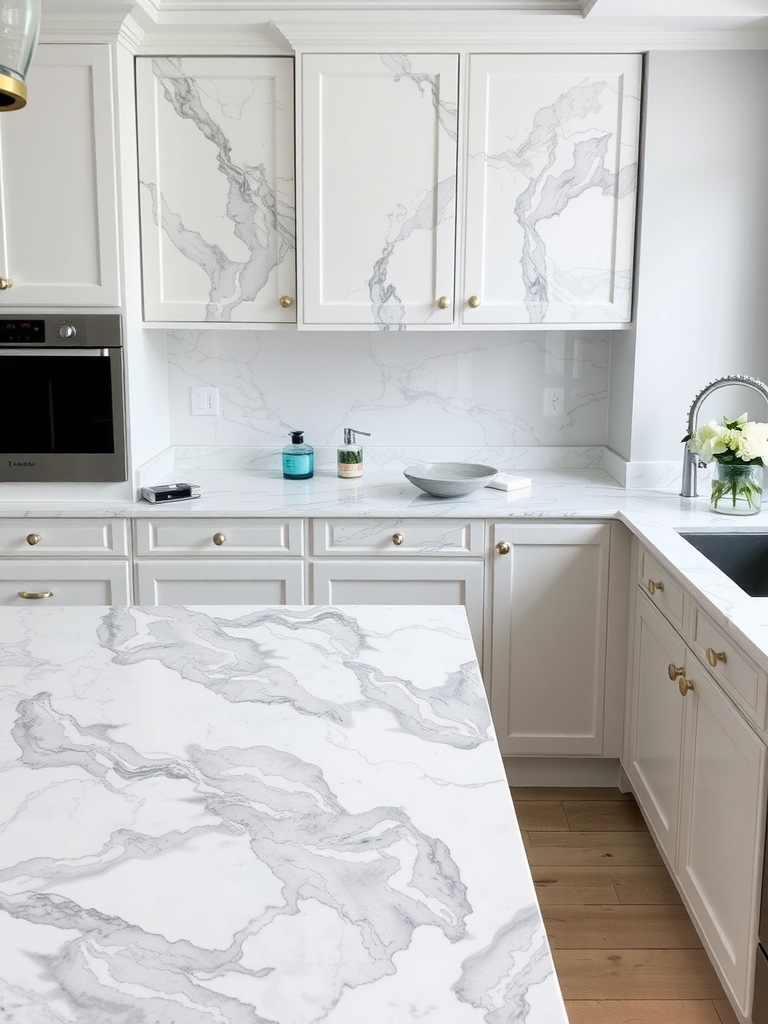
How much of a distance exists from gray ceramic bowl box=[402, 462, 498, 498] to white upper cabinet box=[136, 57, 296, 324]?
67 centimetres

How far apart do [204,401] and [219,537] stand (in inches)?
30.4

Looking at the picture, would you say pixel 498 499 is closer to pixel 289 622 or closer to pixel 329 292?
pixel 329 292

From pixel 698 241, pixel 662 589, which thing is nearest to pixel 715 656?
pixel 662 589

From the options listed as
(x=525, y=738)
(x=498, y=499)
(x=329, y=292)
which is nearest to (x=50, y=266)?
(x=329, y=292)

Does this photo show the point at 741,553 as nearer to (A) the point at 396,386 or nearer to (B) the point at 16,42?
(A) the point at 396,386

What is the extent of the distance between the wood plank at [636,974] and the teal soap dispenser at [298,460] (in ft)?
5.64

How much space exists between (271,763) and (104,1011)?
0.48 meters

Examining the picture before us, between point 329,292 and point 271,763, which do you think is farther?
point 329,292

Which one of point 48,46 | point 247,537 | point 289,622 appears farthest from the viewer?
point 247,537

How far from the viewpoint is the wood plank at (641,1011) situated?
7.07ft

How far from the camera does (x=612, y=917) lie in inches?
99.4

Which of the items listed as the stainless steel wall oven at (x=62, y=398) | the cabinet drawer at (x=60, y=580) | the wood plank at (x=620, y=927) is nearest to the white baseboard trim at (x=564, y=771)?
the wood plank at (x=620, y=927)

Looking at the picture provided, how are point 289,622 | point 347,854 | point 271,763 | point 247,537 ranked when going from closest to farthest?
1. point 347,854
2. point 271,763
3. point 289,622
4. point 247,537

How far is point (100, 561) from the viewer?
3.06 m
